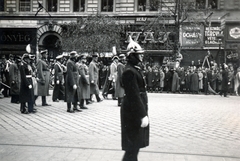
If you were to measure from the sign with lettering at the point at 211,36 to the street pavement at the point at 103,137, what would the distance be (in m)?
19.7

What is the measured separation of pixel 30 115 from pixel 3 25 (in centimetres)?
2360

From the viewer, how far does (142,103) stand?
4.92 metres

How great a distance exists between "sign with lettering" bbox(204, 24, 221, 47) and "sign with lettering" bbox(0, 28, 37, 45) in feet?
50.6

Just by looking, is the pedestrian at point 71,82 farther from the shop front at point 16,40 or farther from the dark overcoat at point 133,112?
the shop front at point 16,40

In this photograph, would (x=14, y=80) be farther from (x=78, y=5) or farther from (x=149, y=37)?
(x=78, y=5)

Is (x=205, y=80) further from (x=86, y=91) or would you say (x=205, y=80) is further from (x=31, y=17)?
(x=31, y=17)

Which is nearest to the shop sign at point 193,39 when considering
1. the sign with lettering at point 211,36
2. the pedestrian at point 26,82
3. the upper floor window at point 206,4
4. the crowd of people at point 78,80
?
the sign with lettering at point 211,36

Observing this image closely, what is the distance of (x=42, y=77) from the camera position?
1336 centimetres

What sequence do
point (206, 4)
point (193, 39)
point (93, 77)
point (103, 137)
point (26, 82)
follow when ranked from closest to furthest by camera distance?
point (103, 137)
point (26, 82)
point (93, 77)
point (206, 4)
point (193, 39)

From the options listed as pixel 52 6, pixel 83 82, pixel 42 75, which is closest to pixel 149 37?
pixel 52 6

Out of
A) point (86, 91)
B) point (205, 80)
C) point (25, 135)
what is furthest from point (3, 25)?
point (25, 135)

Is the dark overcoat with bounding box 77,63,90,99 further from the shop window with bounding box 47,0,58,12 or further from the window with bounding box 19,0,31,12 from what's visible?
the shop window with bounding box 47,0,58,12

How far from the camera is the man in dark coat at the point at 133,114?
4867 mm

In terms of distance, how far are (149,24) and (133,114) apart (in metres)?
22.7
